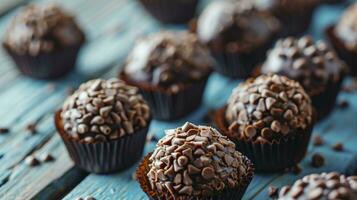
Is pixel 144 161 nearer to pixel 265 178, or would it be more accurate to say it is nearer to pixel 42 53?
pixel 265 178

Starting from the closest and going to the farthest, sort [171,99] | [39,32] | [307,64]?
[307,64] < [171,99] < [39,32]

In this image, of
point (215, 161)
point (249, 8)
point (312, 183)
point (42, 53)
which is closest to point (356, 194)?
point (312, 183)

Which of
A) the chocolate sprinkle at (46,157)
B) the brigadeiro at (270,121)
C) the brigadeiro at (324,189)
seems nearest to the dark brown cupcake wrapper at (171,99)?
the brigadeiro at (270,121)

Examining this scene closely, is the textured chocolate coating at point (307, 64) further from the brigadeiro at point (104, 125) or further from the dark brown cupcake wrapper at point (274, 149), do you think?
the brigadeiro at point (104, 125)

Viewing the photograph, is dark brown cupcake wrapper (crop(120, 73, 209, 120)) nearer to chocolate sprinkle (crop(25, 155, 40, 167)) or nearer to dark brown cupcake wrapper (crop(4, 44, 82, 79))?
dark brown cupcake wrapper (crop(4, 44, 82, 79))

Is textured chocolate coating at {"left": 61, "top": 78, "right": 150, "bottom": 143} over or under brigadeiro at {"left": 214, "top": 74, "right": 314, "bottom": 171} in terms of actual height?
over

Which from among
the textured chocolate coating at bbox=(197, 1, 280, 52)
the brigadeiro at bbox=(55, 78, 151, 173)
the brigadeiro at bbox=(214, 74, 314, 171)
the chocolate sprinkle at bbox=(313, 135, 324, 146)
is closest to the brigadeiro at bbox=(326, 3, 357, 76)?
the textured chocolate coating at bbox=(197, 1, 280, 52)

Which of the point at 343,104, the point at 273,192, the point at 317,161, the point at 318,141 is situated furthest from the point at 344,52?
the point at 273,192

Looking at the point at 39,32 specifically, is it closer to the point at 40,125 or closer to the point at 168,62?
the point at 40,125
